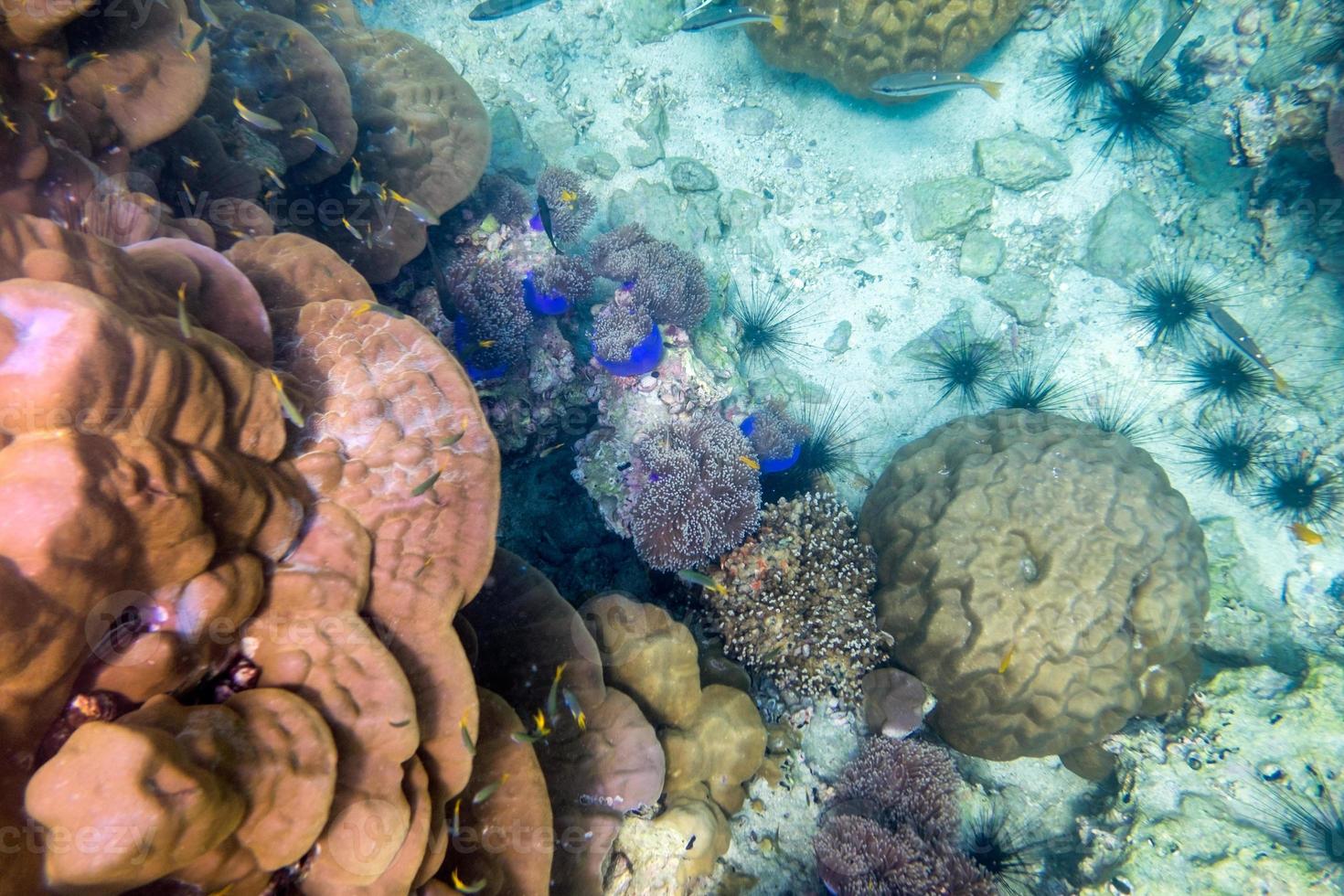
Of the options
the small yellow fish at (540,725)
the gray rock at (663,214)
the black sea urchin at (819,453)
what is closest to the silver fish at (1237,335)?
the black sea urchin at (819,453)

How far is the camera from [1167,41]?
6602mm

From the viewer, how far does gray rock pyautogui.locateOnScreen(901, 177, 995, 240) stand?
796cm

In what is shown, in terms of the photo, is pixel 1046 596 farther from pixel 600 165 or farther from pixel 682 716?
pixel 600 165

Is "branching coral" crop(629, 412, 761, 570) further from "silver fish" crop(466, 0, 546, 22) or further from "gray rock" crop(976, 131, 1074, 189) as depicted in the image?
"gray rock" crop(976, 131, 1074, 189)

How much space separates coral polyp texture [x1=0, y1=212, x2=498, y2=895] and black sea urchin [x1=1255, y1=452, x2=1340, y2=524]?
8236 millimetres

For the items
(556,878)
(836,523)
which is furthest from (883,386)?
(556,878)

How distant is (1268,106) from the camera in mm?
6676

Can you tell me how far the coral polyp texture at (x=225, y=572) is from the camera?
5.73 feet

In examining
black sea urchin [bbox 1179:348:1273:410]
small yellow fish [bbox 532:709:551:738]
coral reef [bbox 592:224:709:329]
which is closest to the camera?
small yellow fish [bbox 532:709:551:738]

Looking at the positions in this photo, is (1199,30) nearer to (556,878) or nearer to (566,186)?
(566,186)

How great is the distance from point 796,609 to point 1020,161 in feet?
22.0

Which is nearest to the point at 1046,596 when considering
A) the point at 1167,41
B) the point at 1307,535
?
the point at 1307,535

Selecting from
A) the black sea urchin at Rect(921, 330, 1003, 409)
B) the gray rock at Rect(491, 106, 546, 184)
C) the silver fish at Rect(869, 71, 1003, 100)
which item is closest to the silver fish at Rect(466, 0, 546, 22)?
the gray rock at Rect(491, 106, 546, 184)

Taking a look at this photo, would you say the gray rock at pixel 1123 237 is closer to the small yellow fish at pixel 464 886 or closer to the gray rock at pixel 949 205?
the gray rock at pixel 949 205
